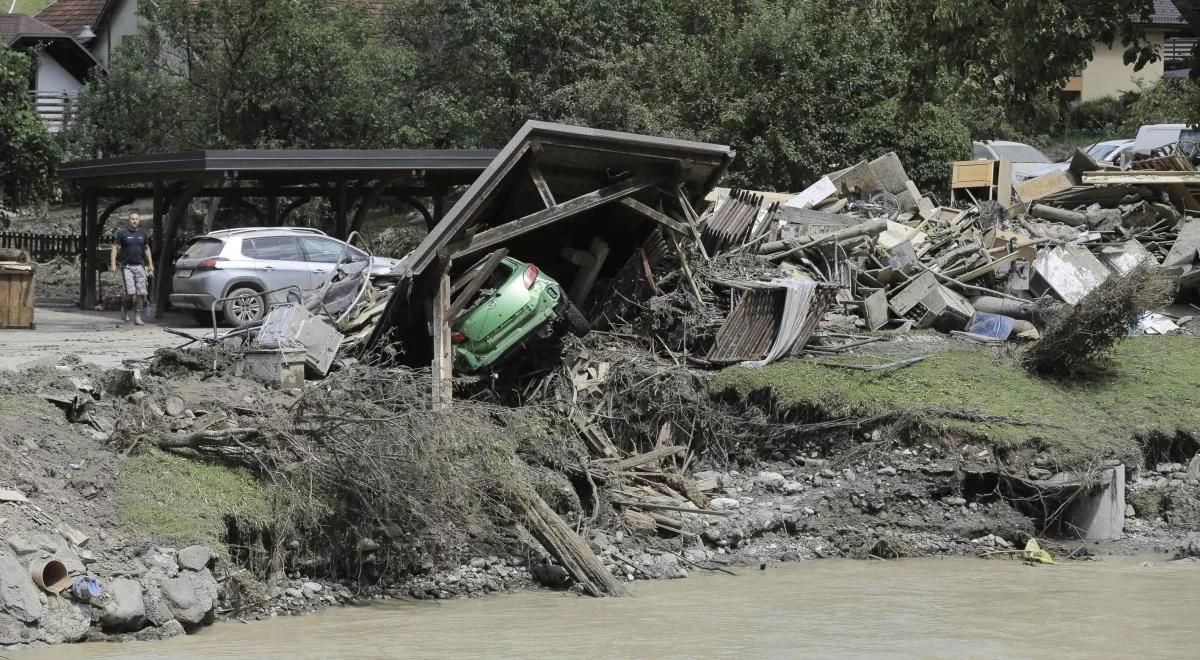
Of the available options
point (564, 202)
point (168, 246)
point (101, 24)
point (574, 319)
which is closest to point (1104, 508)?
point (574, 319)

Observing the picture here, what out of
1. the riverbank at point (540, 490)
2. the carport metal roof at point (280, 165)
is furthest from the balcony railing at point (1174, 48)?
the riverbank at point (540, 490)

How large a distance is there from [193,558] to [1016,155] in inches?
976

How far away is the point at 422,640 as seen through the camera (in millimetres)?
9562

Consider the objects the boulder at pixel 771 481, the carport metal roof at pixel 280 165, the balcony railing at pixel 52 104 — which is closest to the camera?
the boulder at pixel 771 481

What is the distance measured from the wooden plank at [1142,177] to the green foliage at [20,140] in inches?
740

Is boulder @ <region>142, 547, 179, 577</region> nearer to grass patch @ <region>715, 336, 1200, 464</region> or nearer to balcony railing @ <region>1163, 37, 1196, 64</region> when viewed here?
grass patch @ <region>715, 336, 1200, 464</region>

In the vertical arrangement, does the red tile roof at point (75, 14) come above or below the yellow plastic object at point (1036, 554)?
above

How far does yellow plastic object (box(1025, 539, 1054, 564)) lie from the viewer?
1233 centimetres

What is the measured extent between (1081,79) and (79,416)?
1749 inches

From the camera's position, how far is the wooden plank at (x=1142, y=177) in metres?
19.9

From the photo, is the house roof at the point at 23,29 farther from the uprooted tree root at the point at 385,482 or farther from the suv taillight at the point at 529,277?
the uprooted tree root at the point at 385,482

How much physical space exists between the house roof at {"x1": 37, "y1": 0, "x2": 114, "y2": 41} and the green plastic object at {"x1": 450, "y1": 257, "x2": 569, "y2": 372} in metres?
33.9

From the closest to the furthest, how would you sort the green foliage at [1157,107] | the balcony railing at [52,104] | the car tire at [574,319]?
1. the car tire at [574,319]
2. the green foliage at [1157,107]
3. the balcony railing at [52,104]

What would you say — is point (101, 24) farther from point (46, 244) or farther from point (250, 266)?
point (250, 266)
